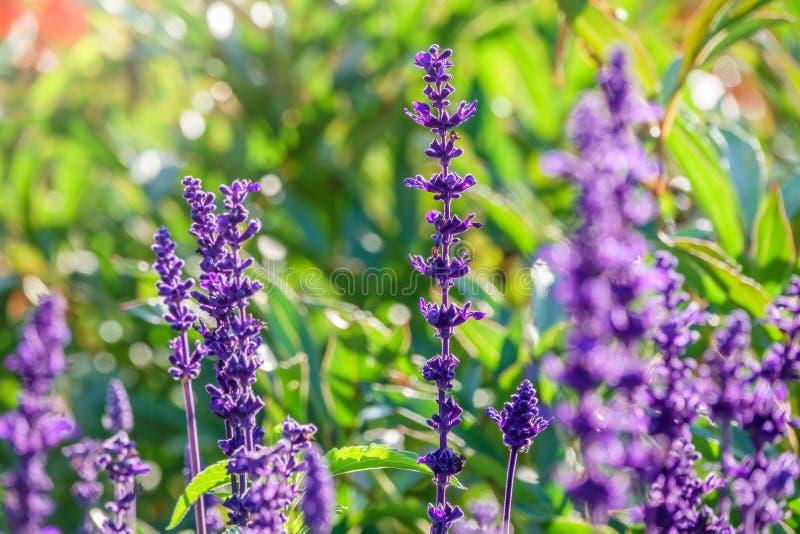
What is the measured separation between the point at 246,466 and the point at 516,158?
2.29 metres

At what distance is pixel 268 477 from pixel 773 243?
132 centimetres

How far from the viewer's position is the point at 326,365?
1874 millimetres

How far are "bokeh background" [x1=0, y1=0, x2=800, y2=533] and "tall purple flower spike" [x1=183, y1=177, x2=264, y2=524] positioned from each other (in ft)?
2.28

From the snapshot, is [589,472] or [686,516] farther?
[686,516]

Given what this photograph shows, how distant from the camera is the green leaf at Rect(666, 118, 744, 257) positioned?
1963mm

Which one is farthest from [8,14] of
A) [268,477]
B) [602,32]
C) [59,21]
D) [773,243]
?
[268,477]

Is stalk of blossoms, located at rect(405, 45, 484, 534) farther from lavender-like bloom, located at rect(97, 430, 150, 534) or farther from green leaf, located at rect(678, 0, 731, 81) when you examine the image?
green leaf, located at rect(678, 0, 731, 81)

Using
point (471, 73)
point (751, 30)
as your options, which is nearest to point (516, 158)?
point (471, 73)

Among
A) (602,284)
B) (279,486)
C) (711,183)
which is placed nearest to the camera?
(602,284)

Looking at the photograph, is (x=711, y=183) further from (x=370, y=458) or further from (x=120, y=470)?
(x=120, y=470)

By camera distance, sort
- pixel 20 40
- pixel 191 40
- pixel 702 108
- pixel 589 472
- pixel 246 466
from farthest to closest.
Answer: pixel 20 40 < pixel 191 40 < pixel 702 108 < pixel 246 466 < pixel 589 472

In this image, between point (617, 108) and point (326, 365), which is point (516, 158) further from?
point (617, 108)

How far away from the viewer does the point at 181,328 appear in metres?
1.11

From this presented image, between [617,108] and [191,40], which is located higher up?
[191,40]
